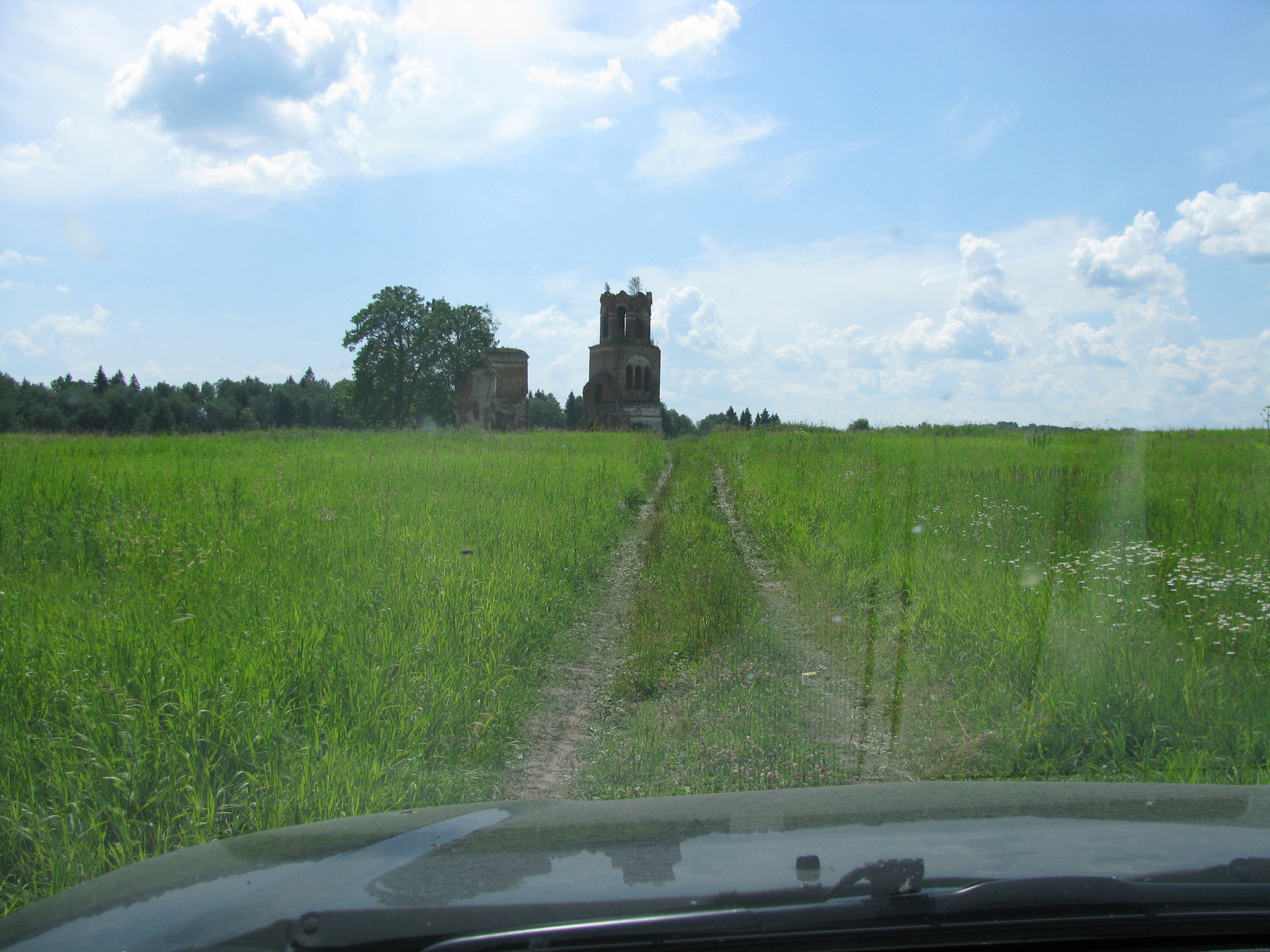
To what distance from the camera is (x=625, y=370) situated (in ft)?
167

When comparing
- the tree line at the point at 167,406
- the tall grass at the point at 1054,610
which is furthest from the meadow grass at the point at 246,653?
the tree line at the point at 167,406

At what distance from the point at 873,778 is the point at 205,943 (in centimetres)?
310

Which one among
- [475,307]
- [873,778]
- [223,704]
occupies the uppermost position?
[475,307]

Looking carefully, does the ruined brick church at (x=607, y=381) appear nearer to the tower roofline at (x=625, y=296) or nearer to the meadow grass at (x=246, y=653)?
the tower roofline at (x=625, y=296)

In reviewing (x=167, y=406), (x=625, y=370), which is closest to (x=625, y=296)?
(x=625, y=370)

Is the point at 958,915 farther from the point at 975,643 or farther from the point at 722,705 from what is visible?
the point at 975,643

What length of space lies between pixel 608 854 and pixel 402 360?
5137cm

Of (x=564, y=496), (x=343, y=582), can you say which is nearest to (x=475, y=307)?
(x=564, y=496)

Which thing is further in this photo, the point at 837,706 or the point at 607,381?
the point at 607,381

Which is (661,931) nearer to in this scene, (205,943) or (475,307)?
(205,943)

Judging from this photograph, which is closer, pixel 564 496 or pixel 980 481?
pixel 980 481

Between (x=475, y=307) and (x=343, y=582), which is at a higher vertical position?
(x=475, y=307)

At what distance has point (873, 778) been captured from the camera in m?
3.96

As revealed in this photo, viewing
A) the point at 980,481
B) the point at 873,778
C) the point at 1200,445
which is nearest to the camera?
the point at 873,778
